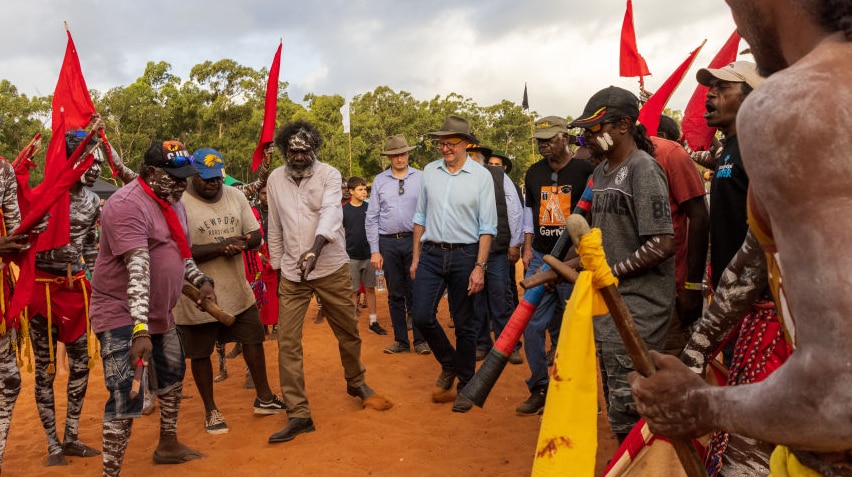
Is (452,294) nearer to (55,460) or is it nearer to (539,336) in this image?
(539,336)

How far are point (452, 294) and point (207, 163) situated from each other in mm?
2330

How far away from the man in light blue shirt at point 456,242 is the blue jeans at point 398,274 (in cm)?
189

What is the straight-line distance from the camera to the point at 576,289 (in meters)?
2.12

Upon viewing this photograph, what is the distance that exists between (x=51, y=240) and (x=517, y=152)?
144ft

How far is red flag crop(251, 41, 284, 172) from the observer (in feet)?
20.3

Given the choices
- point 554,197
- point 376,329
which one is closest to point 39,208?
point 554,197

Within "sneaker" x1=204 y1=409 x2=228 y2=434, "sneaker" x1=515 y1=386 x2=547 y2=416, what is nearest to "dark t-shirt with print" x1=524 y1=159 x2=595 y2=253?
"sneaker" x1=515 y1=386 x2=547 y2=416

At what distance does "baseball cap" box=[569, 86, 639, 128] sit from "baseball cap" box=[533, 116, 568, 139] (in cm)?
213

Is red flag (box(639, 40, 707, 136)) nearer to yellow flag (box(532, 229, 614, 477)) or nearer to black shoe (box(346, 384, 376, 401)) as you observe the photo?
black shoe (box(346, 384, 376, 401))

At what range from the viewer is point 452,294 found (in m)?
6.12

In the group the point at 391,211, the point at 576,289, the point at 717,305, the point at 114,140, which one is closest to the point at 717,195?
the point at 717,305

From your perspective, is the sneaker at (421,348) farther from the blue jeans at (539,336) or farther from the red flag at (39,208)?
the red flag at (39,208)

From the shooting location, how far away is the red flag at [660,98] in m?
5.96

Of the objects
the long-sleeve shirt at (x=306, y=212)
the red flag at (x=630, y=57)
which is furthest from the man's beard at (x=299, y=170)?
the red flag at (x=630, y=57)
